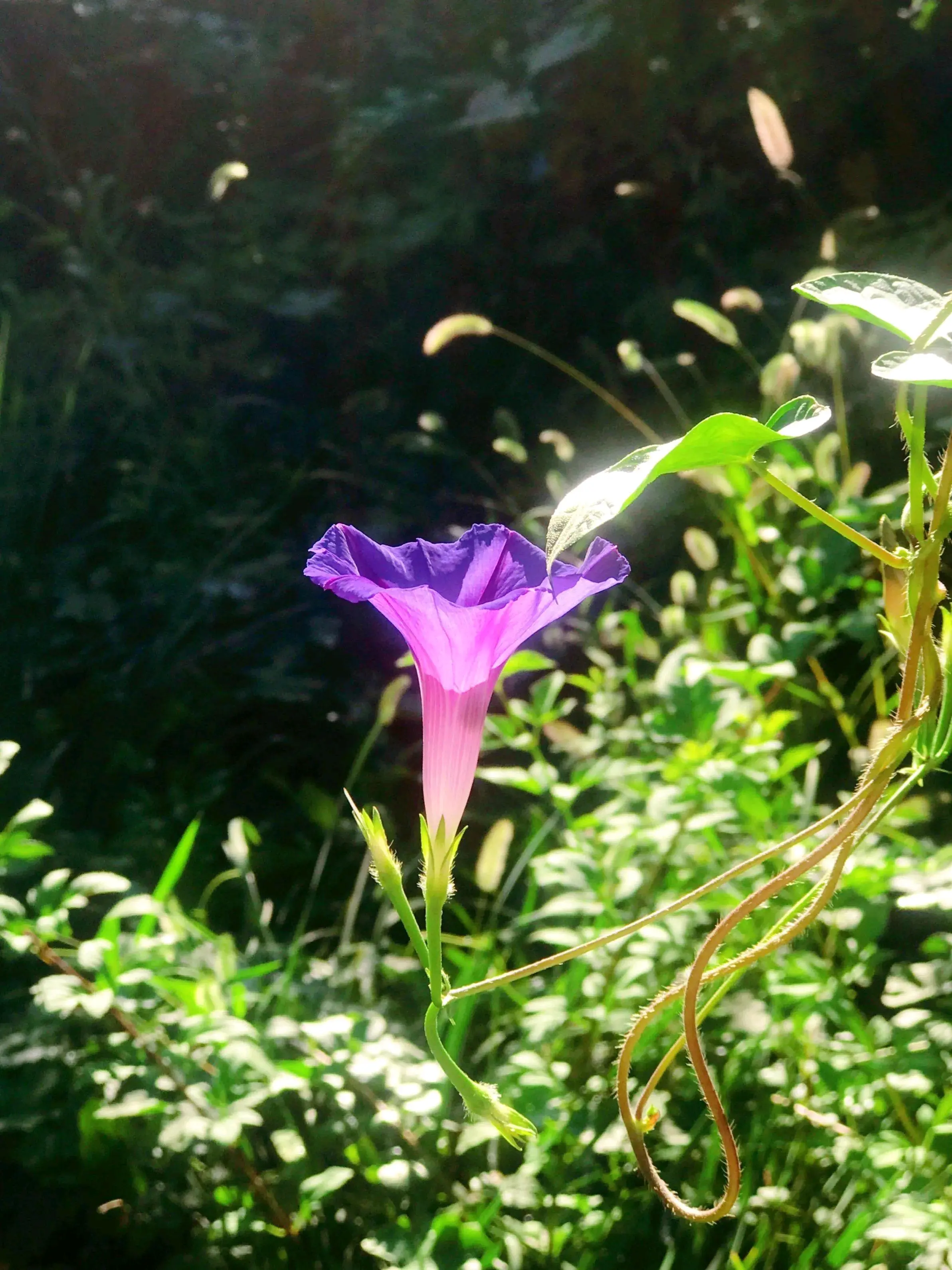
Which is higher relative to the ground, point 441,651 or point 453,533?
point 441,651

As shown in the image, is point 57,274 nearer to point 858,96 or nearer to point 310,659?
point 310,659

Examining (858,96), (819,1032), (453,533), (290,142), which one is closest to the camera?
(819,1032)

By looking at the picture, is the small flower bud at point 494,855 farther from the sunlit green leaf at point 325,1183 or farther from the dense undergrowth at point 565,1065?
the sunlit green leaf at point 325,1183

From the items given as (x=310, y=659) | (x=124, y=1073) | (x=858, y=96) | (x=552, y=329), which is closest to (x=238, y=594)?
(x=310, y=659)

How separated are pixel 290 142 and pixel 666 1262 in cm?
295

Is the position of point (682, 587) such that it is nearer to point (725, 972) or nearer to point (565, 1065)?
point (565, 1065)

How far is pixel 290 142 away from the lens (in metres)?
3.17

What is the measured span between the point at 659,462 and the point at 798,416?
0.33ft

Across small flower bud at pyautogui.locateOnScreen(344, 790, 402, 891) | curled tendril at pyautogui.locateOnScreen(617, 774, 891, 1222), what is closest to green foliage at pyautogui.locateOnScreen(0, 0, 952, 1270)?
curled tendril at pyautogui.locateOnScreen(617, 774, 891, 1222)

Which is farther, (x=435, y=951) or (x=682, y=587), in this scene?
(x=682, y=587)

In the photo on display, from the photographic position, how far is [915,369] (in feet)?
1.54

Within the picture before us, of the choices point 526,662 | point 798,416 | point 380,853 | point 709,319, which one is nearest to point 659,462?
point 798,416

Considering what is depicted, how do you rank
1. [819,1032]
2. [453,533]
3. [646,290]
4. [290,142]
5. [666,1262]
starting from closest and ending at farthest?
[666,1262], [819,1032], [453,533], [646,290], [290,142]

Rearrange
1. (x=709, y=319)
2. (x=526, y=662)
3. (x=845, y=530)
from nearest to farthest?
1. (x=845, y=530)
2. (x=526, y=662)
3. (x=709, y=319)
